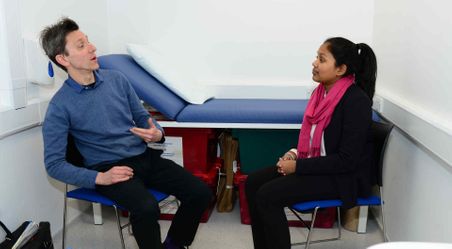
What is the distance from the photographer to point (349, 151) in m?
1.86

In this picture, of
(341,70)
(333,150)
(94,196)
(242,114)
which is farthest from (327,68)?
(94,196)

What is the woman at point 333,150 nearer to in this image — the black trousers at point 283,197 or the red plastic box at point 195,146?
the black trousers at point 283,197

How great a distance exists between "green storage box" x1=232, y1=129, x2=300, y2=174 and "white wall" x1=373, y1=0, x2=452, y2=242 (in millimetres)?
625

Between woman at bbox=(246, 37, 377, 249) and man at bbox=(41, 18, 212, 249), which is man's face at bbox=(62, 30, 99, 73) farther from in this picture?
woman at bbox=(246, 37, 377, 249)

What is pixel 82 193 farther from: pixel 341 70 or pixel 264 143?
pixel 341 70

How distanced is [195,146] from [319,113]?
95cm

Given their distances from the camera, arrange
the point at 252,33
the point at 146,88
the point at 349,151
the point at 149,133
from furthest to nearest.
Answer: the point at 252,33 < the point at 146,88 < the point at 149,133 < the point at 349,151

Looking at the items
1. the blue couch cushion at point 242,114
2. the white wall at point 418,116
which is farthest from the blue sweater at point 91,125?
the white wall at point 418,116

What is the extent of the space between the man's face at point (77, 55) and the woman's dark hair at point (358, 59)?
1178 mm

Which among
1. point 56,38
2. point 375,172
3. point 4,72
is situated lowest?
point 375,172

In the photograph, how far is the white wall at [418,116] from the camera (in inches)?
66.6

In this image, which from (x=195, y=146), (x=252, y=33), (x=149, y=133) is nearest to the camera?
(x=149, y=133)

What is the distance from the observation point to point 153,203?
1895 mm

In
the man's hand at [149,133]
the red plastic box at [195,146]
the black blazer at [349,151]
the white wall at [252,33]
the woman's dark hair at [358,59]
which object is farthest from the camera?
the white wall at [252,33]
